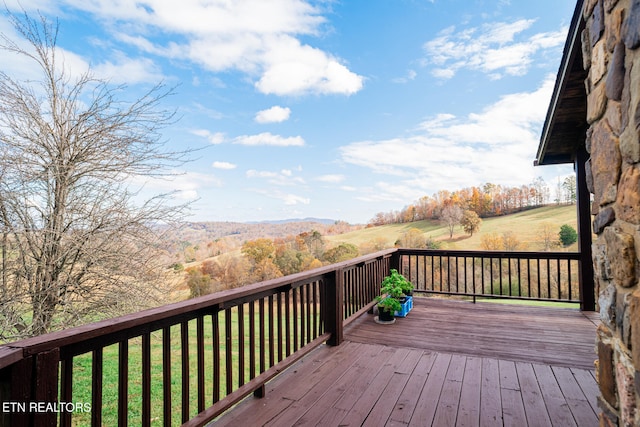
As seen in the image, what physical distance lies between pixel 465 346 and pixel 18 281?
5.75 metres

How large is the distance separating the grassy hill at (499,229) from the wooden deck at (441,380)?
277 inches

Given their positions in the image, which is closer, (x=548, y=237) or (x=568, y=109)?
(x=568, y=109)

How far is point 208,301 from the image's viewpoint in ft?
6.24

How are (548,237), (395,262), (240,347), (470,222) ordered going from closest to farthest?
1. (240,347)
2. (395,262)
3. (548,237)
4. (470,222)

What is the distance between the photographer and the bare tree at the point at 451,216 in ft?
39.1

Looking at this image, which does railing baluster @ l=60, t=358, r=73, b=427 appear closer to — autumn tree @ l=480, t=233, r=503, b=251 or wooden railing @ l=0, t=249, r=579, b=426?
wooden railing @ l=0, t=249, r=579, b=426

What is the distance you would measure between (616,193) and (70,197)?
612cm

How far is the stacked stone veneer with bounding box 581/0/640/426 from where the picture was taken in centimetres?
115

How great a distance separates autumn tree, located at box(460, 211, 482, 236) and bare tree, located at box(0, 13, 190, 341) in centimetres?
951

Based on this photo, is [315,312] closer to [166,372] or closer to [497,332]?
[166,372]

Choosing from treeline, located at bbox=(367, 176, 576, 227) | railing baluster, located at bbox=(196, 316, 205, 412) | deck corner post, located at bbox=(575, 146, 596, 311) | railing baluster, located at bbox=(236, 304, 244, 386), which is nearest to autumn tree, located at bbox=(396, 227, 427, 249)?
treeline, located at bbox=(367, 176, 576, 227)

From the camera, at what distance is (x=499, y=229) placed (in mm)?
10961

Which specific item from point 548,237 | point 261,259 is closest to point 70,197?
point 261,259

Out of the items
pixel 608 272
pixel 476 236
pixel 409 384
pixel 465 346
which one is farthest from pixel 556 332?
pixel 476 236
